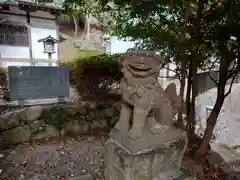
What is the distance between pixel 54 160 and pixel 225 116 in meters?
5.23

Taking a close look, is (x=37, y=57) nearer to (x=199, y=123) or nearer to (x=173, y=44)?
(x=199, y=123)

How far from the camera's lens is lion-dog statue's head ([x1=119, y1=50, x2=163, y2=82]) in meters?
1.56

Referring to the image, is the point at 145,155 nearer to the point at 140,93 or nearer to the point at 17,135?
the point at 140,93

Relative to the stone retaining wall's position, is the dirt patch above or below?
below

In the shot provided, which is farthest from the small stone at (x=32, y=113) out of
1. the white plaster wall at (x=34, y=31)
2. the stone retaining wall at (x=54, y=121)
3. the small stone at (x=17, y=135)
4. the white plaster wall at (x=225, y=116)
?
the white plaster wall at (x=34, y=31)

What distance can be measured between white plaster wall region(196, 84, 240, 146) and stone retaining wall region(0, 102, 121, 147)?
268 cm

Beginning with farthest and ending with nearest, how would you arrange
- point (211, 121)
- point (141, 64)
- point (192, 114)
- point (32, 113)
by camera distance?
1. point (32, 113)
2. point (192, 114)
3. point (211, 121)
4. point (141, 64)

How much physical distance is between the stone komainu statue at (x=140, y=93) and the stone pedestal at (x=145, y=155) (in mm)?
93

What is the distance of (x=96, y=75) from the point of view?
4.73 meters

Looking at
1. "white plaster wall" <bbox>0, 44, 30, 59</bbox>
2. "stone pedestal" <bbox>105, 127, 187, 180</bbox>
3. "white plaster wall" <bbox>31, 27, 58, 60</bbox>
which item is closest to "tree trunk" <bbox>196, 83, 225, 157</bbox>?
"stone pedestal" <bbox>105, 127, 187, 180</bbox>

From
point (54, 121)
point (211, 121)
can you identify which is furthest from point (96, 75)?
point (211, 121)

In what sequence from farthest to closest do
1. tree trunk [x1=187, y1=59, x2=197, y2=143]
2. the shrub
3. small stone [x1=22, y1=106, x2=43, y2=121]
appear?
the shrub → small stone [x1=22, y1=106, x2=43, y2=121] → tree trunk [x1=187, y1=59, x2=197, y2=143]

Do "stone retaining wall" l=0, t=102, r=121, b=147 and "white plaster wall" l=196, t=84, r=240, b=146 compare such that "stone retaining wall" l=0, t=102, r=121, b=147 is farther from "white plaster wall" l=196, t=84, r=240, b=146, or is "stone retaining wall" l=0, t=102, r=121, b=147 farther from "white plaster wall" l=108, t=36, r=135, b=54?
"white plaster wall" l=108, t=36, r=135, b=54

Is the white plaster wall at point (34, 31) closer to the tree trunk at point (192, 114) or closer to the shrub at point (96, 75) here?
the shrub at point (96, 75)
